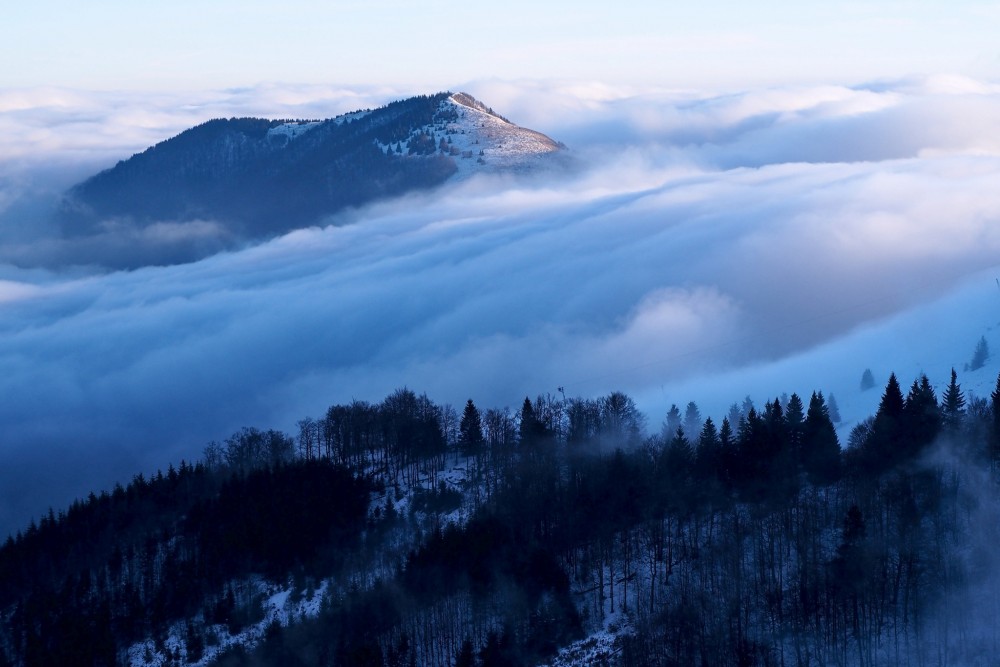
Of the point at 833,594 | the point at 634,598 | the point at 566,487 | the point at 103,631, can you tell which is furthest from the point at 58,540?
the point at 833,594

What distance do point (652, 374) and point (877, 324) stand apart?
34.4m

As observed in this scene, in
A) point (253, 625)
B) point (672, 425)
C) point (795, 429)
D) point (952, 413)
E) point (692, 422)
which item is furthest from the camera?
point (692, 422)

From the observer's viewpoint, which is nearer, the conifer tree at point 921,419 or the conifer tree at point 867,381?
the conifer tree at point 921,419

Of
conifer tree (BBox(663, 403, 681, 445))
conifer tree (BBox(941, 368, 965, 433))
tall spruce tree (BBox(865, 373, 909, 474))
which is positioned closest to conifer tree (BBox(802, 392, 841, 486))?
tall spruce tree (BBox(865, 373, 909, 474))

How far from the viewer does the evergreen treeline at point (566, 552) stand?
72.9 m

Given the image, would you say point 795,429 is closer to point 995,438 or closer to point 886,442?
point 886,442

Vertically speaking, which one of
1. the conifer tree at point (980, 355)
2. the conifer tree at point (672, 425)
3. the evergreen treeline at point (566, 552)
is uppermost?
the conifer tree at point (980, 355)

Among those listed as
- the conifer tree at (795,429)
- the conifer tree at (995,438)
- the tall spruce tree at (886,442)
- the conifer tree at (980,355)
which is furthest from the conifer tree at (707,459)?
the conifer tree at (980,355)

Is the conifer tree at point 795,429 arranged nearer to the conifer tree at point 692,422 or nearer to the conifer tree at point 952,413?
the conifer tree at point 952,413

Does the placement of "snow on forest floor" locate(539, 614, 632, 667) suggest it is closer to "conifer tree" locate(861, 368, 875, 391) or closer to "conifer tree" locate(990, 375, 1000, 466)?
"conifer tree" locate(990, 375, 1000, 466)

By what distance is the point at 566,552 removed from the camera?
82.2 meters

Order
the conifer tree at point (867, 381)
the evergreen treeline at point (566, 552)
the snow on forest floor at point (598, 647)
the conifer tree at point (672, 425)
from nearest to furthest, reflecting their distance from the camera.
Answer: the evergreen treeline at point (566, 552) < the snow on forest floor at point (598, 647) < the conifer tree at point (672, 425) < the conifer tree at point (867, 381)

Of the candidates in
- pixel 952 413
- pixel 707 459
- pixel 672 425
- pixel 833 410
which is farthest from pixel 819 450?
pixel 833 410

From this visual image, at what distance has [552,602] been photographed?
78.1 meters
